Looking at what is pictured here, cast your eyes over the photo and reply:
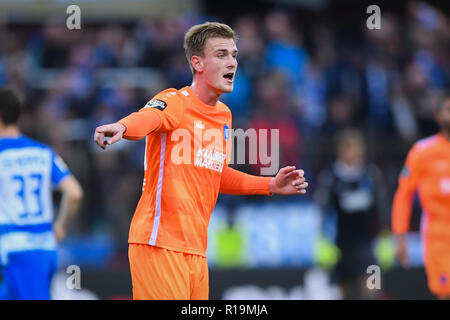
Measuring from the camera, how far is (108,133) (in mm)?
4570

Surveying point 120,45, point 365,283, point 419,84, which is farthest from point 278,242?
point 120,45

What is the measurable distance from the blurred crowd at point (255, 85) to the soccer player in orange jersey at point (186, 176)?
18.6ft

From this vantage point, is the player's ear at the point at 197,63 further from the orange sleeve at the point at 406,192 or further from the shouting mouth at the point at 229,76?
the orange sleeve at the point at 406,192

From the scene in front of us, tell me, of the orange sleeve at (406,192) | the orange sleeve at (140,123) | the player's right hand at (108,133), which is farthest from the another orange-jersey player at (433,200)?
the player's right hand at (108,133)

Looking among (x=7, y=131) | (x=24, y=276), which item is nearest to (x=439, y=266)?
(x=24, y=276)

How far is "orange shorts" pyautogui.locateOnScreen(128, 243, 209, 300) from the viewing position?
5.19 m

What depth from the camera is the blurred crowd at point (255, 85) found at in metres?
11.6

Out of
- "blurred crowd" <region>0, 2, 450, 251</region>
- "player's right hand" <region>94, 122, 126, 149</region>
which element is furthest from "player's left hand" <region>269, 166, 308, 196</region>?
"blurred crowd" <region>0, 2, 450, 251</region>

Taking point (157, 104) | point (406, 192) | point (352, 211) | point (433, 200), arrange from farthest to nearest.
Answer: point (352, 211)
point (406, 192)
point (433, 200)
point (157, 104)

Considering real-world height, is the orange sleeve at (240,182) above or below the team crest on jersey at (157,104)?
below

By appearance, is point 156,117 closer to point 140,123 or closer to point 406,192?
point 140,123

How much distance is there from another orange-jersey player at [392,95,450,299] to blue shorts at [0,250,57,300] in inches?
153

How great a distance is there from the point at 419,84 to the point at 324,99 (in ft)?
5.69

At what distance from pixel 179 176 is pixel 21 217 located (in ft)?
7.31
